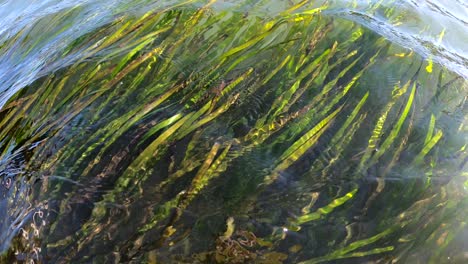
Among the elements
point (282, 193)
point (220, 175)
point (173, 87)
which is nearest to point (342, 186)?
point (282, 193)

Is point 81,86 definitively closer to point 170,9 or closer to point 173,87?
point 173,87

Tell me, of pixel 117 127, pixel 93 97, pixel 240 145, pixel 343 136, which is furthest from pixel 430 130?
pixel 93 97

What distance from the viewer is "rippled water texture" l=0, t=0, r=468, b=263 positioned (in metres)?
1.95

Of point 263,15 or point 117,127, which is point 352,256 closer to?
point 117,127

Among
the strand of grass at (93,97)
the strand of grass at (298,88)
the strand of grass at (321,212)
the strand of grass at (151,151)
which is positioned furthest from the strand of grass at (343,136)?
the strand of grass at (93,97)

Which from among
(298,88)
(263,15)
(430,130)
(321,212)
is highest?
(263,15)

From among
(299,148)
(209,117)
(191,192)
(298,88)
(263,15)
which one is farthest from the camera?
(263,15)

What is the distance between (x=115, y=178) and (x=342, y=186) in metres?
0.94

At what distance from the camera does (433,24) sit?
3.14 meters

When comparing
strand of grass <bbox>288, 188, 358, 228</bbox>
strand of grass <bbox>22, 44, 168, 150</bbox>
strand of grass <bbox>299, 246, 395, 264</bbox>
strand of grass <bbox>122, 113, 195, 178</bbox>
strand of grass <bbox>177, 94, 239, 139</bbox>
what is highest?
strand of grass <bbox>22, 44, 168, 150</bbox>

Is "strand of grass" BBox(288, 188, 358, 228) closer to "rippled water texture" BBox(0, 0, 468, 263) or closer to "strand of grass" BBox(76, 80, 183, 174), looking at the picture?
"rippled water texture" BBox(0, 0, 468, 263)

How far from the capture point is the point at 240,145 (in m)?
2.15

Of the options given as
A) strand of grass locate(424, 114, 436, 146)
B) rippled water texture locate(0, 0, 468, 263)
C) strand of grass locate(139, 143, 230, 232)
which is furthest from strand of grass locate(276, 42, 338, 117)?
strand of grass locate(424, 114, 436, 146)

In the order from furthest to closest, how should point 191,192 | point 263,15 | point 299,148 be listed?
point 263,15, point 299,148, point 191,192
